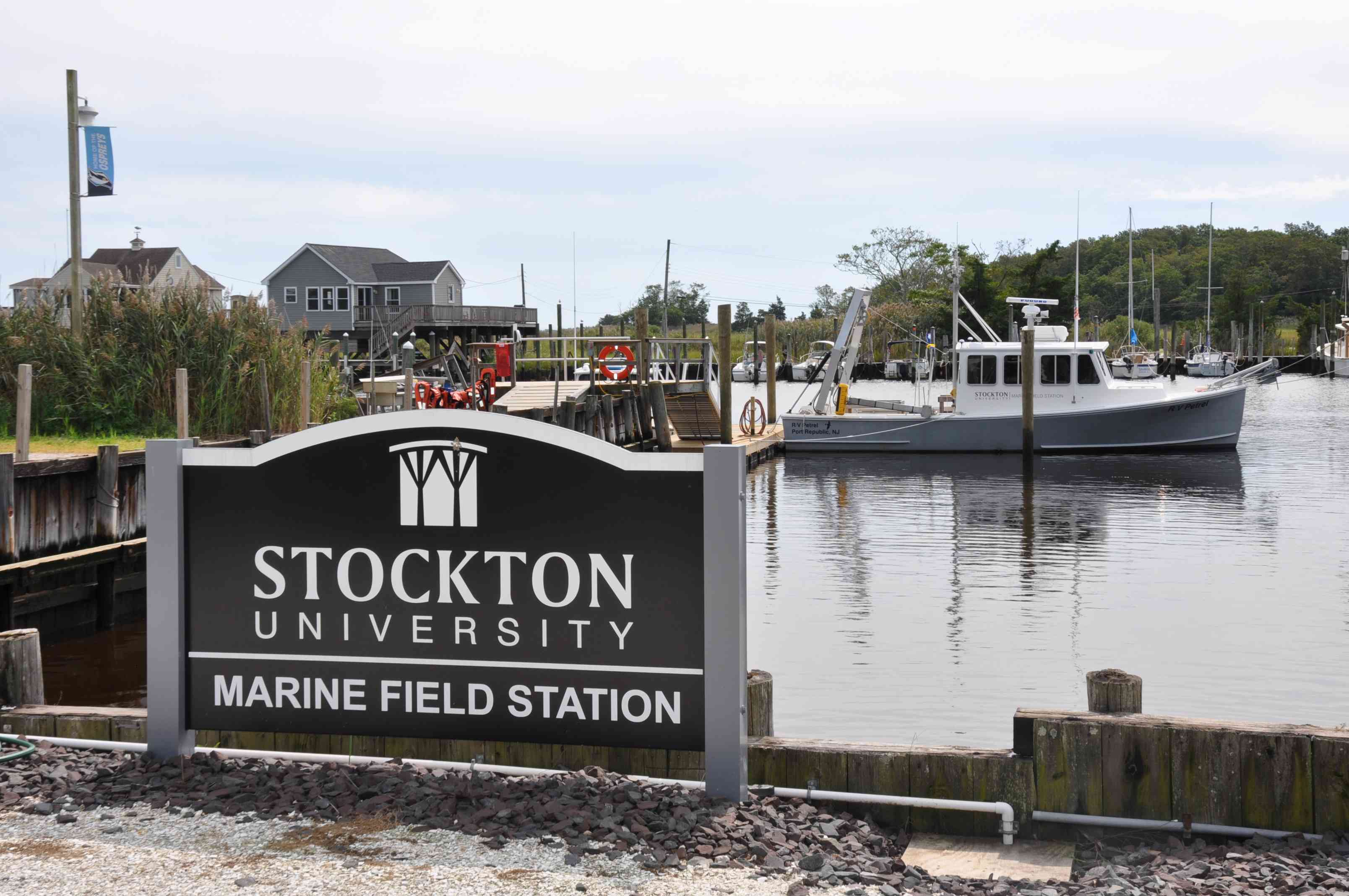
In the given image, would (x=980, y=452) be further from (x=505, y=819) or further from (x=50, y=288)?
(x=505, y=819)

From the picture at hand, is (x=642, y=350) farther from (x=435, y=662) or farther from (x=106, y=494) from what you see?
(x=435, y=662)

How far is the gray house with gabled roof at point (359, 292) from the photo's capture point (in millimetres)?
68000

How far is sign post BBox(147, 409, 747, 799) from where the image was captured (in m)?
5.07

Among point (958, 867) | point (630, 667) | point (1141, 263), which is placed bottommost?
point (958, 867)

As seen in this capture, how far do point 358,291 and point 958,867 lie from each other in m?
67.6

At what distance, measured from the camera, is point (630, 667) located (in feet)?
16.7

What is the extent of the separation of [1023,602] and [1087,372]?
17744 millimetres

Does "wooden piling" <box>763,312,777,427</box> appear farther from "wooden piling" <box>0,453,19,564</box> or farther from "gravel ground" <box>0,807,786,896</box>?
"gravel ground" <box>0,807,786,896</box>

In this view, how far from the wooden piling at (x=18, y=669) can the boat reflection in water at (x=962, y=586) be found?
5489 millimetres

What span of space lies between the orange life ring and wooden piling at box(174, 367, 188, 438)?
16.2 meters

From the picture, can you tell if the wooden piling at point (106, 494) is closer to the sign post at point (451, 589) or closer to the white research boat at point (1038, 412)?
the sign post at point (451, 589)

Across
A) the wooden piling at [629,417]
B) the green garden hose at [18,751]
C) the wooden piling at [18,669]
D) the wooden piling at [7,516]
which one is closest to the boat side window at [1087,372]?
the wooden piling at [629,417]

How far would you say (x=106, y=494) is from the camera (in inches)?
518

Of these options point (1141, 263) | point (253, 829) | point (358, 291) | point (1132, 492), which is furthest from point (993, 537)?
point (1141, 263)
